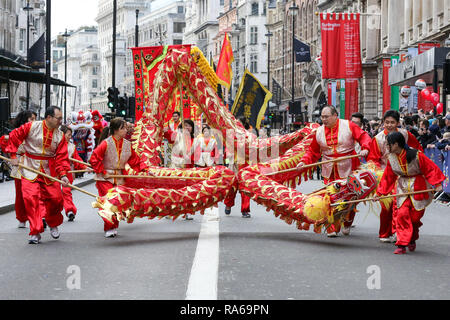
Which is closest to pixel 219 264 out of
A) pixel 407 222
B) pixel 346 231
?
pixel 407 222

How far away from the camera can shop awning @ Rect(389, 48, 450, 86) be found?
23.4m

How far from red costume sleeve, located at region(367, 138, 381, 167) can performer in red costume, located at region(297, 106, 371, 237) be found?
222 millimetres

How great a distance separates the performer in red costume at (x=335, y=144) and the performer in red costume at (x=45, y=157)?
313 cm

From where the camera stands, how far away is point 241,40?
359 feet

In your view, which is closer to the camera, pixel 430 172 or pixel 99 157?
pixel 430 172

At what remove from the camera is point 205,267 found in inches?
324

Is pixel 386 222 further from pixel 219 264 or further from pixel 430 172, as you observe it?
pixel 219 264

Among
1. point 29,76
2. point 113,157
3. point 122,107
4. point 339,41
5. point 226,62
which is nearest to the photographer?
point 113,157

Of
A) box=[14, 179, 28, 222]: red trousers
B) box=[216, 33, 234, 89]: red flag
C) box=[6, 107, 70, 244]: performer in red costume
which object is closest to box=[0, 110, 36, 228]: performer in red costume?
box=[14, 179, 28, 222]: red trousers

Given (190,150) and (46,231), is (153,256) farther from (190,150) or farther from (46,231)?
(190,150)

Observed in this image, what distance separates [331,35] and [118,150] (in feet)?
92.0

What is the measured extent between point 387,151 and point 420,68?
16088mm

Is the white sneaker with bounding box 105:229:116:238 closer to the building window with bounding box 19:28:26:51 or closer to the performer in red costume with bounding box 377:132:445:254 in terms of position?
the performer in red costume with bounding box 377:132:445:254

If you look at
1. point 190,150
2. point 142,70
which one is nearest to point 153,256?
point 190,150
